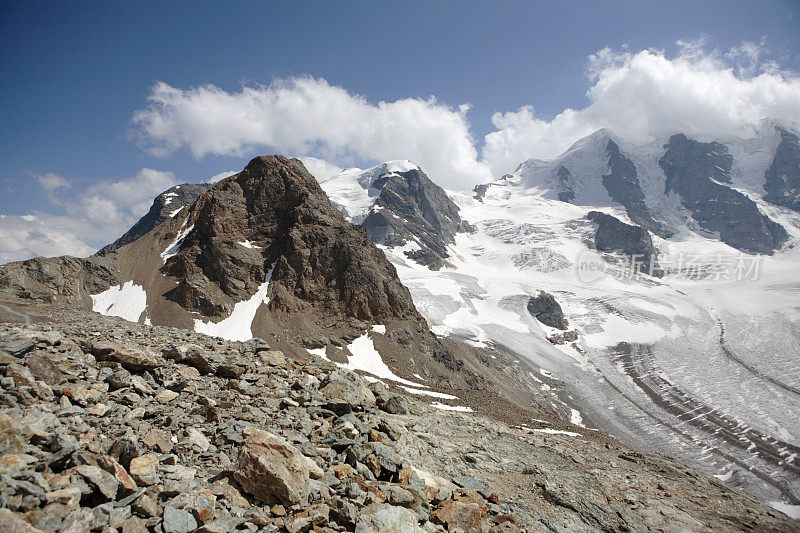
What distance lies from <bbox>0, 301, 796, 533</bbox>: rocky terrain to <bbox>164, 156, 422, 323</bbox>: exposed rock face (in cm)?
4550

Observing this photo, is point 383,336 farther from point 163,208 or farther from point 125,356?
point 163,208

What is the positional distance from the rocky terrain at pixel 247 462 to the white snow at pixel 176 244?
194 ft

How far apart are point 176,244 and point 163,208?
320 ft

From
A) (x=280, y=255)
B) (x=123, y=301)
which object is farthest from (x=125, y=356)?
(x=280, y=255)

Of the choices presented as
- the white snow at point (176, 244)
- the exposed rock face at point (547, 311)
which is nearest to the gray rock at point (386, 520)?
the white snow at point (176, 244)

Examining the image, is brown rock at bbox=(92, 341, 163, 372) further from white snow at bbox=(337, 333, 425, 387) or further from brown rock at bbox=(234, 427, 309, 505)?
white snow at bbox=(337, 333, 425, 387)

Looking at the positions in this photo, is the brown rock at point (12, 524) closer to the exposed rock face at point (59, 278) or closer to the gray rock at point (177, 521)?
the gray rock at point (177, 521)

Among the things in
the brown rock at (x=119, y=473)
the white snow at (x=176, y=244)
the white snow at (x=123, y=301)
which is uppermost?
the white snow at (x=176, y=244)

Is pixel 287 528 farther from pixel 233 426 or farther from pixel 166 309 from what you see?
pixel 166 309

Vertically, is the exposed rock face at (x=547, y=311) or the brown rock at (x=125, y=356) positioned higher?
the exposed rock face at (x=547, y=311)

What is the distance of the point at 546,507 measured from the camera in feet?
40.9

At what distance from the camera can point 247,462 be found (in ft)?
24.7

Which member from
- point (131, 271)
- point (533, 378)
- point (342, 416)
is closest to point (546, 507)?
point (342, 416)

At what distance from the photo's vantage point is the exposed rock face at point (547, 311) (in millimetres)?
137250
